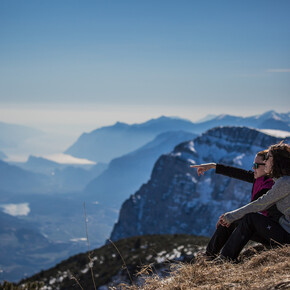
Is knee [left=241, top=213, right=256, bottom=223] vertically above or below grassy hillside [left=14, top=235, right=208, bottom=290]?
above

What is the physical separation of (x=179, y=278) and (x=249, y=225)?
1549 millimetres

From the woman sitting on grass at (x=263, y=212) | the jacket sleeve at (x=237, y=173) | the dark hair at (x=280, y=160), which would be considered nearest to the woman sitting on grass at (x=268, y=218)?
the dark hair at (x=280, y=160)

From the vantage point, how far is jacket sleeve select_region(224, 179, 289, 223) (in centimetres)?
585

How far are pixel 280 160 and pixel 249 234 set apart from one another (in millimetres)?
1395

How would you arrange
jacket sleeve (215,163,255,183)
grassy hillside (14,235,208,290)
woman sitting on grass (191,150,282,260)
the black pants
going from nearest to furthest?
1. the black pants
2. woman sitting on grass (191,150,282,260)
3. jacket sleeve (215,163,255,183)
4. grassy hillside (14,235,208,290)

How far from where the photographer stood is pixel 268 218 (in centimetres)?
605

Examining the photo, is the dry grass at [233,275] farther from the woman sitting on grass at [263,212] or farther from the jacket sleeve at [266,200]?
the jacket sleeve at [266,200]

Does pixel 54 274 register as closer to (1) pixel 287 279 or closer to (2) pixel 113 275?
(2) pixel 113 275

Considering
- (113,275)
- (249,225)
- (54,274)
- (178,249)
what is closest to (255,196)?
(249,225)

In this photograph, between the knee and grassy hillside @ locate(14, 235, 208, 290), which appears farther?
grassy hillside @ locate(14, 235, 208, 290)

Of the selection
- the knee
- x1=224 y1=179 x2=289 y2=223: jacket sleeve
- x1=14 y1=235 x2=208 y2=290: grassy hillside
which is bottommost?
x1=14 y1=235 x2=208 y2=290: grassy hillside

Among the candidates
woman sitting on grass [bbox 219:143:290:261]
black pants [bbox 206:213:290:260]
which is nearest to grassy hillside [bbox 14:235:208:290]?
black pants [bbox 206:213:290:260]

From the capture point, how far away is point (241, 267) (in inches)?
227

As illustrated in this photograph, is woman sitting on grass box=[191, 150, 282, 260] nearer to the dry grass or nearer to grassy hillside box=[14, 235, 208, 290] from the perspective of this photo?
the dry grass
